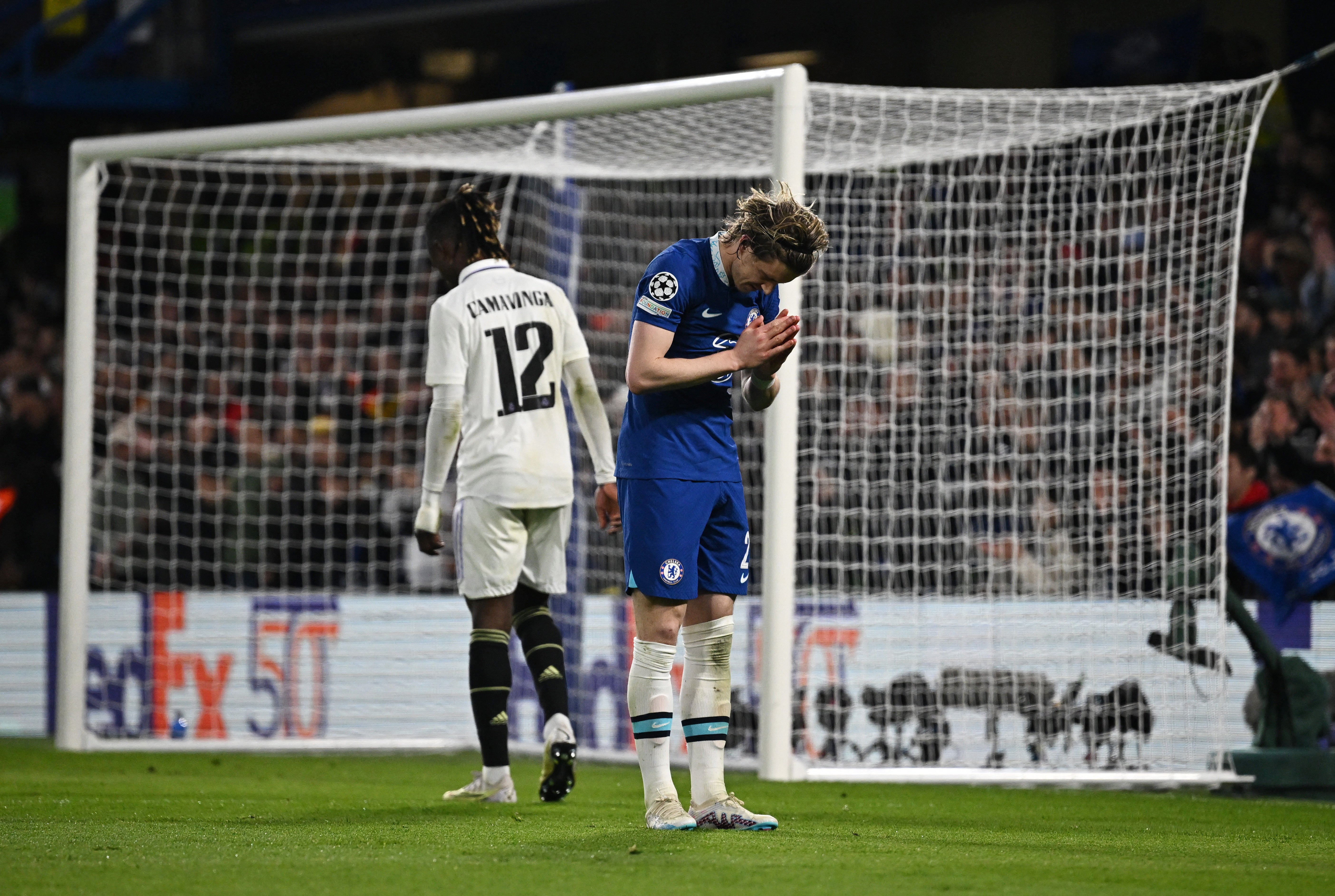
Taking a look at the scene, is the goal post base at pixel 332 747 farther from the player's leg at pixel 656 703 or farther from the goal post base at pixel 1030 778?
the player's leg at pixel 656 703

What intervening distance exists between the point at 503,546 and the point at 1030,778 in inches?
99.7

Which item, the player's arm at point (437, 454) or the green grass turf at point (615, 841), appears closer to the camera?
the green grass turf at point (615, 841)

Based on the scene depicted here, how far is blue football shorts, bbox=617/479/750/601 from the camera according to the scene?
4.39m

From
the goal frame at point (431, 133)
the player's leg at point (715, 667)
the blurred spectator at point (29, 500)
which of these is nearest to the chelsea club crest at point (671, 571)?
the player's leg at point (715, 667)

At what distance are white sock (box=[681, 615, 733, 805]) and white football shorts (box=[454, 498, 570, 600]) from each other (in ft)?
3.66

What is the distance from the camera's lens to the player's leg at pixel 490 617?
5516mm

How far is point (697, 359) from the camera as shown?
4414mm

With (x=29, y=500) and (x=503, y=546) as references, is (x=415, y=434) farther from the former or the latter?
(x=503, y=546)

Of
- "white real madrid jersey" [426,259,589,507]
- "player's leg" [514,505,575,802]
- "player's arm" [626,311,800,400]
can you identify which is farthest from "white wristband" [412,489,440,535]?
"player's arm" [626,311,800,400]

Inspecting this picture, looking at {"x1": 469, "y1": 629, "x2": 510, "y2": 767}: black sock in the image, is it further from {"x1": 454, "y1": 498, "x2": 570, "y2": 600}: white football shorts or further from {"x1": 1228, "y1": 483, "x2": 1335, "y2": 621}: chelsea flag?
{"x1": 1228, "y1": 483, "x2": 1335, "y2": 621}: chelsea flag

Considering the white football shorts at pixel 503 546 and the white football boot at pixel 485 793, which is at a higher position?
the white football shorts at pixel 503 546

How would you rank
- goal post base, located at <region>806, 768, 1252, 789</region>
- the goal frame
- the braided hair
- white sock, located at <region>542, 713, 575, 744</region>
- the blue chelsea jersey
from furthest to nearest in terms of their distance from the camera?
1. goal post base, located at <region>806, 768, 1252, 789</region>
2. the goal frame
3. the braided hair
4. white sock, located at <region>542, 713, 575, 744</region>
5. the blue chelsea jersey

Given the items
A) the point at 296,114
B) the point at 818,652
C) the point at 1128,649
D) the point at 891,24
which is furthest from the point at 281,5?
the point at 1128,649

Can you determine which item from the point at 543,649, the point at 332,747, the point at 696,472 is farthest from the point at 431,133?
the point at 696,472
